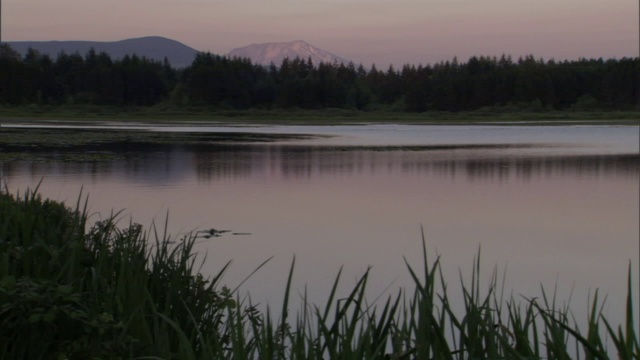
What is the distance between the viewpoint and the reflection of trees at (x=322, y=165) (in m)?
17.7

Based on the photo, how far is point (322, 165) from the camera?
20.3m

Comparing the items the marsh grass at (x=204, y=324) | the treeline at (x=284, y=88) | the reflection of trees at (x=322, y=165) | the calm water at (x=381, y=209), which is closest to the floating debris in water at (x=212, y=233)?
the calm water at (x=381, y=209)

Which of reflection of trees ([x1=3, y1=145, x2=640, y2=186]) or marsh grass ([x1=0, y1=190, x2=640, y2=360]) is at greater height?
marsh grass ([x1=0, y1=190, x2=640, y2=360])

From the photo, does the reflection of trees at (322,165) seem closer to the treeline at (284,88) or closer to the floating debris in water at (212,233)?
the floating debris in water at (212,233)

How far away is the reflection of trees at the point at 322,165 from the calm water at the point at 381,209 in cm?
5

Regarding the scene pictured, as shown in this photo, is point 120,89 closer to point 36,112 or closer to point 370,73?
point 36,112

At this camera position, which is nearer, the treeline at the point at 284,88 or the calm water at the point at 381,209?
the calm water at the point at 381,209

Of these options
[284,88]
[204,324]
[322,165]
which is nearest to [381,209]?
[322,165]

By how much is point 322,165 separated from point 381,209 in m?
7.56

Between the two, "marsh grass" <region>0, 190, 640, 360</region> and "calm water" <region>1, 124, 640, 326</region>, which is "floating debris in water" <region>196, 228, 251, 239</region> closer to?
"calm water" <region>1, 124, 640, 326</region>

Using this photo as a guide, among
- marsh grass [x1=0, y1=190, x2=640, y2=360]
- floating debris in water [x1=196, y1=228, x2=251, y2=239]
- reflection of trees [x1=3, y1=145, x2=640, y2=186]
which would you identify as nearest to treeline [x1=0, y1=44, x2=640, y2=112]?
reflection of trees [x1=3, y1=145, x2=640, y2=186]

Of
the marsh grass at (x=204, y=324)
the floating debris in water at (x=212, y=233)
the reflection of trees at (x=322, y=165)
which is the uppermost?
the marsh grass at (x=204, y=324)

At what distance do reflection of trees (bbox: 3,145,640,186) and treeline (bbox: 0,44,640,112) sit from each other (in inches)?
2155

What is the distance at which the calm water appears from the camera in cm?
823
